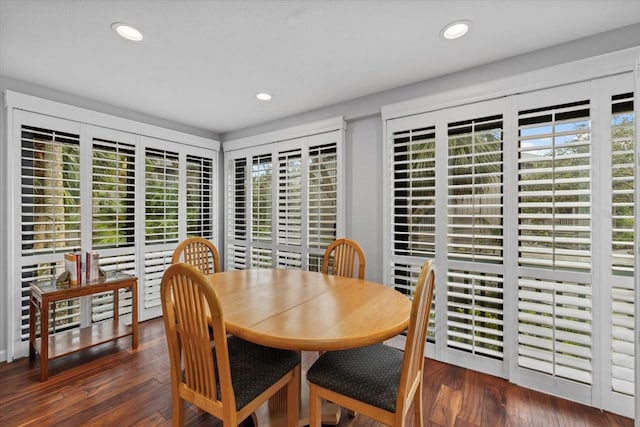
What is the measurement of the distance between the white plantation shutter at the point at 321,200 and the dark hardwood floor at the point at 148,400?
3.78 ft

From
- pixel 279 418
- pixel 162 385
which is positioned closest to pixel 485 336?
pixel 279 418

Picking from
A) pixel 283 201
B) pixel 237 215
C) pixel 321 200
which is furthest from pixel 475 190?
pixel 237 215

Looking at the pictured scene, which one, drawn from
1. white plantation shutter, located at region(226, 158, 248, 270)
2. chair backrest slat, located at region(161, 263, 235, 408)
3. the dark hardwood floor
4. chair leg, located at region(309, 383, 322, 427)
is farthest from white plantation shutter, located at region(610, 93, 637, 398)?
white plantation shutter, located at region(226, 158, 248, 270)

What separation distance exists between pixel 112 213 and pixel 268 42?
2.44m

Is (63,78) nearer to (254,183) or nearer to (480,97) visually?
(254,183)

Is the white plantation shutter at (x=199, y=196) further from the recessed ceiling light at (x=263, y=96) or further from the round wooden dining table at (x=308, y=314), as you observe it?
the round wooden dining table at (x=308, y=314)

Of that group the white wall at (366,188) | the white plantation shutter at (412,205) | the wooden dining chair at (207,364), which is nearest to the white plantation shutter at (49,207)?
the wooden dining chair at (207,364)

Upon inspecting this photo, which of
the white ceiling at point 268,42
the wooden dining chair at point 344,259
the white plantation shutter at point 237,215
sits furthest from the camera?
the white plantation shutter at point 237,215

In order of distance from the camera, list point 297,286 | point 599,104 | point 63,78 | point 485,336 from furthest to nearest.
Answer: point 63,78 < point 485,336 < point 297,286 < point 599,104

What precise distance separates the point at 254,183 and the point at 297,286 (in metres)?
2.12

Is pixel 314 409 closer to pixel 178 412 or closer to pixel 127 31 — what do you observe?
pixel 178 412

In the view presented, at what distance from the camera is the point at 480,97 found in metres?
2.30

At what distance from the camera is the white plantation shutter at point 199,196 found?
3859 millimetres

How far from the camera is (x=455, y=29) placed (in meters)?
1.86
